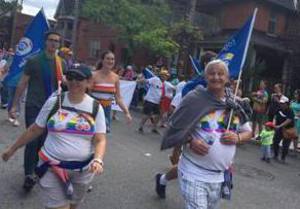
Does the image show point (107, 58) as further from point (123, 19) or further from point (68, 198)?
point (123, 19)

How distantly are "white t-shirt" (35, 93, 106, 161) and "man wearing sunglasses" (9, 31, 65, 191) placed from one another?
2.17 meters

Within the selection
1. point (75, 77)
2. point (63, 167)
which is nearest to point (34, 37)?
point (75, 77)

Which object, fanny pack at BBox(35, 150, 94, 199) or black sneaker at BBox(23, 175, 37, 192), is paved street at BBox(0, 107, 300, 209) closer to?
black sneaker at BBox(23, 175, 37, 192)

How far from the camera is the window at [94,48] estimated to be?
40.2 meters

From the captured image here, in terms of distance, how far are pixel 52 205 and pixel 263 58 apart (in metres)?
27.3

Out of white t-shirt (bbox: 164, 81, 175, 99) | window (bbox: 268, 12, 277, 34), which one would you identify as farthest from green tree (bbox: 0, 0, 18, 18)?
white t-shirt (bbox: 164, 81, 175, 99)

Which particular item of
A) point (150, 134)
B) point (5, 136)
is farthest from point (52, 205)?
point (150, 134)

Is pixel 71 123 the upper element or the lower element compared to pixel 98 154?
upper

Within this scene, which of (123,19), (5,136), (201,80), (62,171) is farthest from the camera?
(123,19)

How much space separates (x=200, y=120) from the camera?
14.2ft

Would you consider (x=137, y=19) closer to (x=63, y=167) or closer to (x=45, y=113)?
(x=45, y=113)

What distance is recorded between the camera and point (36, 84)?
650 cm

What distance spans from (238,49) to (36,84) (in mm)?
2393

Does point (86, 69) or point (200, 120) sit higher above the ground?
point (86, 69)
